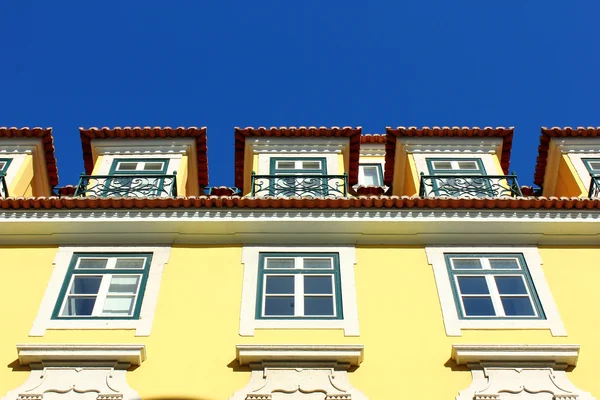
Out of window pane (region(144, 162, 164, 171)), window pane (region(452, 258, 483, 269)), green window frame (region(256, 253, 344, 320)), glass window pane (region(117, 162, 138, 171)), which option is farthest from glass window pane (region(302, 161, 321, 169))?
window pane (region(452, 258, 483, 269))

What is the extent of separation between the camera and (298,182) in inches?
511

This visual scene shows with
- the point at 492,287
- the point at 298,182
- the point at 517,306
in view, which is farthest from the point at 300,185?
the point at 517,306

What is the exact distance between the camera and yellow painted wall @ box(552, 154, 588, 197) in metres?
13.4

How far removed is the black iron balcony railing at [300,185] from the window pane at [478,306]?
10.4ft

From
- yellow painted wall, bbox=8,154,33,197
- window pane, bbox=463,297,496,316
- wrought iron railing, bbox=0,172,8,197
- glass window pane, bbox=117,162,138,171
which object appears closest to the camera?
window pane, bbox=463,297,496,316

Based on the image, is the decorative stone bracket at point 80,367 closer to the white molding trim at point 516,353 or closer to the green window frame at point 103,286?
the green window frame at point 103,286

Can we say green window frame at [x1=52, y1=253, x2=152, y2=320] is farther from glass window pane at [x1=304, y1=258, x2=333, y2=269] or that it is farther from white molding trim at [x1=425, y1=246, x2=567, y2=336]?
white molding trim at [x1=425, y1=246, x2=567, y2=336]

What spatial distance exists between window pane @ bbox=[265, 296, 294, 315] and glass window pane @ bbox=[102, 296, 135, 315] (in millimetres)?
1816

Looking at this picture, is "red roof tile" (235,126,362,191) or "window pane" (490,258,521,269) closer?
"window pane" (490,258,521,269)

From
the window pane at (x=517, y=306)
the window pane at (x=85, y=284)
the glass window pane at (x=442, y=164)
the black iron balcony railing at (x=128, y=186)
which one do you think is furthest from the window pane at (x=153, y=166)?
the window pane at (x=517, y=306)

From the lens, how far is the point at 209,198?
11.2m

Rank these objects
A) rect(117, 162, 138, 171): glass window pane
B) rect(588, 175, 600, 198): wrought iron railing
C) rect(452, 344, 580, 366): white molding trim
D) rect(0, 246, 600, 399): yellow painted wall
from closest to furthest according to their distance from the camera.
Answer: rect(0, 246, 600, 399): yellow painted wall < rect(452, 344, 580, 366): white molding trim < rect(588, 175, 600, 198): wrought iron railing < rect(117, 162, 138, 171): glass window pane

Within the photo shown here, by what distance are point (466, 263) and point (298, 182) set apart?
11.6 ft

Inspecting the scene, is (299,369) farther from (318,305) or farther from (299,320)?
(318,305)
